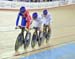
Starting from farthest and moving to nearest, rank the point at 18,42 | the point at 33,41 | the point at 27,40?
the point at 33,41 → the point at 27,40 → the point at 18,42

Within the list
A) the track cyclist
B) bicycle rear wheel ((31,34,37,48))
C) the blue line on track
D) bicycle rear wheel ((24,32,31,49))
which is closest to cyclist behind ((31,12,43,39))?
the track cyclist

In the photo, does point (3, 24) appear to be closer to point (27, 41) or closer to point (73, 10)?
point (27, 41)

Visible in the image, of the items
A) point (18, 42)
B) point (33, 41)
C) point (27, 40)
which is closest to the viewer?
point (18, 42)

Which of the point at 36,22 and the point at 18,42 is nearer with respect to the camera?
the point at 18,42

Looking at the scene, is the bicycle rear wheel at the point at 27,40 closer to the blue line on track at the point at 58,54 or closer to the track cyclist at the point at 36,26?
the track cyclist at the point at 36,26

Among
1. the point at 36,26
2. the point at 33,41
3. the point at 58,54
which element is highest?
the point at 36,26

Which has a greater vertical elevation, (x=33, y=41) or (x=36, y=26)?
(x=36, y=26)

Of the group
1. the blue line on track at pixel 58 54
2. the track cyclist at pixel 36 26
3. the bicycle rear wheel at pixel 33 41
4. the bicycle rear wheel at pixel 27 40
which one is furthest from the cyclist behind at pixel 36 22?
the blue line on track at pixel 58 54

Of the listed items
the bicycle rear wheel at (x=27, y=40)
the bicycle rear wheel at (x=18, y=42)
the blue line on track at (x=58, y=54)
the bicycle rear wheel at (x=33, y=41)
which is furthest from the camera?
the bicycle rear wheel at (x=33, y=41)

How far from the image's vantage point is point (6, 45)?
20.6 ft

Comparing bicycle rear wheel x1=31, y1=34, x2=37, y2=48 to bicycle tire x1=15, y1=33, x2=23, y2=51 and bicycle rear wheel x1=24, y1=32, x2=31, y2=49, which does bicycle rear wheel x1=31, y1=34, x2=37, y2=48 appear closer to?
bicycle rear wheel x1=24, y1=32, x2=31, y2=49

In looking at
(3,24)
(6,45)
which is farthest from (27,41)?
(3,24)

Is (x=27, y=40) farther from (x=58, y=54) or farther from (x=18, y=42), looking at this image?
(x=58, y=54)

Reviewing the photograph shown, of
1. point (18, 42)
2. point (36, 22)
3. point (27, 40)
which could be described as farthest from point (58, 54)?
point (36, 22)
